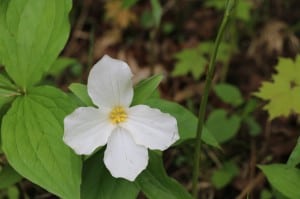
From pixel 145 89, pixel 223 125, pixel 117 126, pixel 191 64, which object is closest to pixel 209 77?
pixel 145 89

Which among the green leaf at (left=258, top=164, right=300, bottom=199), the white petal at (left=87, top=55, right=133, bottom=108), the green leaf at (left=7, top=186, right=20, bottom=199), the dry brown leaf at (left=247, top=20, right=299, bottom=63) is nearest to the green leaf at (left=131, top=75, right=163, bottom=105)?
the white petal at (left=87, top=55, right=133, bottom=108)

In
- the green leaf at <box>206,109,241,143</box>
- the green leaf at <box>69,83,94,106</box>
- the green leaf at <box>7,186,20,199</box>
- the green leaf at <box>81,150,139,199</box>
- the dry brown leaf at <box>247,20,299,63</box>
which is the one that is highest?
the green leaf at <box>69,83,94,106</box>

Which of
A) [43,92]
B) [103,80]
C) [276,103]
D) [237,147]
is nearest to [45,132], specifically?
[43,92]

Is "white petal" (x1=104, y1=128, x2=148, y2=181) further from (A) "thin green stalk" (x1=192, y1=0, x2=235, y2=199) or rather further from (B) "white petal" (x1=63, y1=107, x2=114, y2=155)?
(A) "thin green stalk" (x1=192, y1=0, x2=235, y2=199)

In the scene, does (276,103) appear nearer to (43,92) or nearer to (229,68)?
(229,68)

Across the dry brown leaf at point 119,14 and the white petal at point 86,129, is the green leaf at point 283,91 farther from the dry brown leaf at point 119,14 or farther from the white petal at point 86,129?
the dry brown leaf at point 119,14
